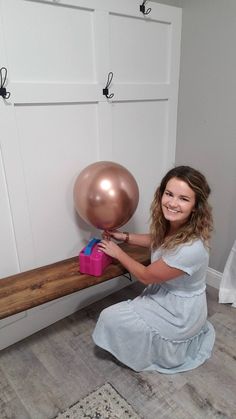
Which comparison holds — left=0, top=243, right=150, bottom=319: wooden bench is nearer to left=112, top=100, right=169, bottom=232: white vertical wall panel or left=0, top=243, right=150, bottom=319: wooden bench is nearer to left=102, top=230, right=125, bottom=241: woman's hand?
left=102, top=230, right=125, bottom=241: woman's hand

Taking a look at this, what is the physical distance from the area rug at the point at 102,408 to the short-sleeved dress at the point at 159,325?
156 millimetres

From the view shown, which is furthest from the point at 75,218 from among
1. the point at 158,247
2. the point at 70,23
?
the point at 70,23

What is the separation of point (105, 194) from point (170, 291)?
532mm

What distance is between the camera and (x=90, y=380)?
4.61 feet

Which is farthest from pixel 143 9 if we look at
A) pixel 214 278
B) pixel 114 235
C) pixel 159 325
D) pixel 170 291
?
pixel 214 278

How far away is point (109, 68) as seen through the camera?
5.03 ft

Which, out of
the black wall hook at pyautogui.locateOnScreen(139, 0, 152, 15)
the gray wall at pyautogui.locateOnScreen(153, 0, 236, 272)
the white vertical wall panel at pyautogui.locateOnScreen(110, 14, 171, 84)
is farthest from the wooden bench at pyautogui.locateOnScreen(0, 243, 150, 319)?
the black wall hook at pyautogui.locateOnScreen(139, 0, 152, 15)

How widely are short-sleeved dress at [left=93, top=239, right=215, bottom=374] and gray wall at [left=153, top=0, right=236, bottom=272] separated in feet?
2.23

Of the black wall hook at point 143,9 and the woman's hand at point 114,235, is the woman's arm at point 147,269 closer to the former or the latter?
the woman's hand at point 114,235

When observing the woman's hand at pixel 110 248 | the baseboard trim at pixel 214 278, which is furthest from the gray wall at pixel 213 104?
the woman's hand at pixel 110 248

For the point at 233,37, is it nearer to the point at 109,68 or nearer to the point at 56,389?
the point at 109,68

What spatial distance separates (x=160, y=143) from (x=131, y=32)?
0.66 metres

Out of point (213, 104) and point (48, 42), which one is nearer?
point (48, 42)

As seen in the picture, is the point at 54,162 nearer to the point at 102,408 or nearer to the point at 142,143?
the point at 142,143
